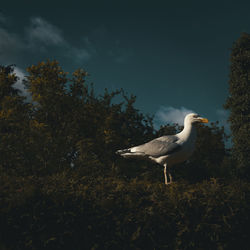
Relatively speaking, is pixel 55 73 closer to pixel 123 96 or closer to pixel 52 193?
pixel 123 96

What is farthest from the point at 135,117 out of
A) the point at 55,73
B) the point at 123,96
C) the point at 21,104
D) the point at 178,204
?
the point at 178,204

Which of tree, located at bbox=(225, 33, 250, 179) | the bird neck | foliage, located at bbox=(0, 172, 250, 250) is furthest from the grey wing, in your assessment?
tree, located at bbox=(225, 33, 250, 179)

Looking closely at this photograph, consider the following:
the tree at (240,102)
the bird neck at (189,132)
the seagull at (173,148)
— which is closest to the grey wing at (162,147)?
the seagull at (173,148)

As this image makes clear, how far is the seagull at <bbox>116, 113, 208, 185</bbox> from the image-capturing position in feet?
22.8

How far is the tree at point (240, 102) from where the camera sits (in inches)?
629

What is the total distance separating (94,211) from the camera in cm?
460

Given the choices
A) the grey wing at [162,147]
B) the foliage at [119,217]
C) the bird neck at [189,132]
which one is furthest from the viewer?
the bird neck at [189,132]

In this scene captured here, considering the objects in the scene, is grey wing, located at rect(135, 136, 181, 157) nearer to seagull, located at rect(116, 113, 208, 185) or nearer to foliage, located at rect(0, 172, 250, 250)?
seagull, located at rect(116, 113, 208, 185)

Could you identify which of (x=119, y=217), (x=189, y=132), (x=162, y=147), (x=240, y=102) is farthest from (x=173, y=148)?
(x=240, y=102)

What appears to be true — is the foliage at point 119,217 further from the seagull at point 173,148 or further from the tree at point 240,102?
the tree at point 240,102

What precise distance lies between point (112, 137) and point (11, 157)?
370 centimetres

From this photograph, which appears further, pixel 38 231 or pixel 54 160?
pixel 54 160

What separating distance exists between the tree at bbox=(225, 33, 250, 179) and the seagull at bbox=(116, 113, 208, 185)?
9.60 metres

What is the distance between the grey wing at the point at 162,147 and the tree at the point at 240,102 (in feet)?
32.7
